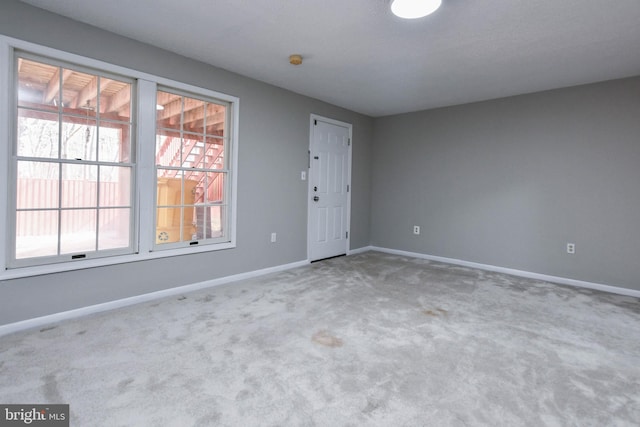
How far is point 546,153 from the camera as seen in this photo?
413cm

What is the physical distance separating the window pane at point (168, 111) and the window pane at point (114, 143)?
315 mm

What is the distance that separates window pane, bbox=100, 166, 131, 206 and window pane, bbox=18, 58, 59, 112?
61 centimetres

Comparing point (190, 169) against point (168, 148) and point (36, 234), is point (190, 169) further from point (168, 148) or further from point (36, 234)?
point (36, 234)

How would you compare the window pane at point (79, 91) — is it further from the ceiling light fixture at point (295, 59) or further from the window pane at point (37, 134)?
the ceiling light fixture at point (295, 59)

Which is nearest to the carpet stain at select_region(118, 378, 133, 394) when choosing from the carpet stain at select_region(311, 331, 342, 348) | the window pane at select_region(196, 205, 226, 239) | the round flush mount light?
the carpet stain at select_region(311, 331, 342, 348)

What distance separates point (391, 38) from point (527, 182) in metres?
2.81

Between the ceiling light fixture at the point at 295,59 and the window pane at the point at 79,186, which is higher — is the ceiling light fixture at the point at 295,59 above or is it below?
above

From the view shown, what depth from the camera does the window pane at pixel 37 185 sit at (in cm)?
246

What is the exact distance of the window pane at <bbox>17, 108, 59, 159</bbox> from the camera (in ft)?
8.04

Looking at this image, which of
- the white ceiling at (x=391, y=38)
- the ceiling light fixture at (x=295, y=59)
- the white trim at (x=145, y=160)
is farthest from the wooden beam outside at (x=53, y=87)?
the ceiling light fixture at (x=295, y=59)

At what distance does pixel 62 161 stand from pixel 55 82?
2.08 ft

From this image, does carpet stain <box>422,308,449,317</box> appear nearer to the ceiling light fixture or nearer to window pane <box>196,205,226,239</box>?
window pane <box>196,205,226,239</box>

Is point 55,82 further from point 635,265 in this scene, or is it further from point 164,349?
point 635,265

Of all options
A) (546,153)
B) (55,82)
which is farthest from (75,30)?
(546,153)
